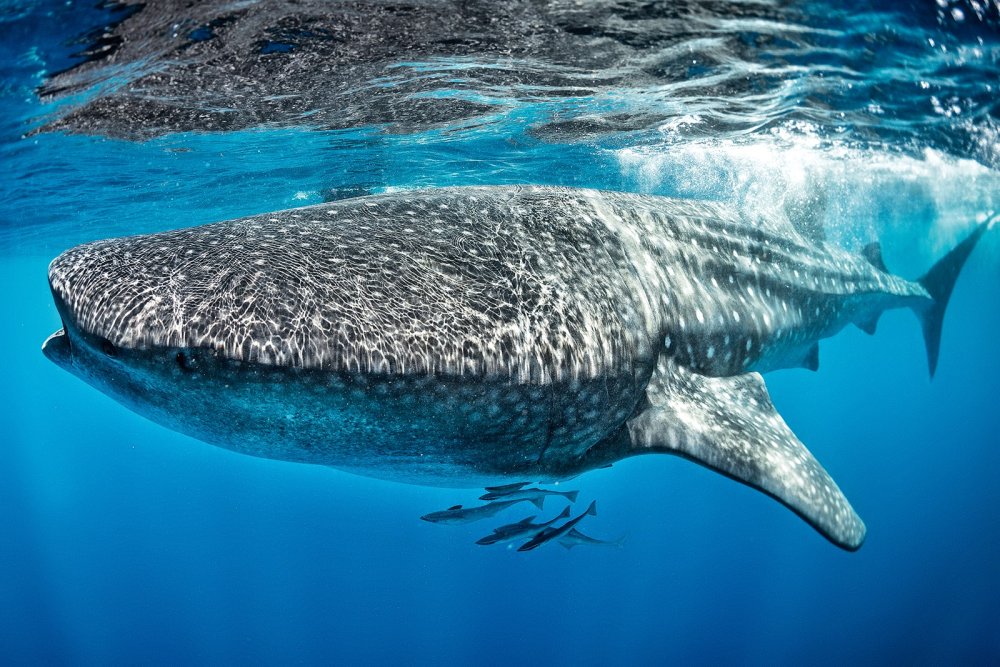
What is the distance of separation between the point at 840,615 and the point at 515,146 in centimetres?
3134

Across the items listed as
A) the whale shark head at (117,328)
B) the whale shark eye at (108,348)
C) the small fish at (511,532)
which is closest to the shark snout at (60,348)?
the whale shark head at (117,328)

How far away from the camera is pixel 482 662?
28.3m

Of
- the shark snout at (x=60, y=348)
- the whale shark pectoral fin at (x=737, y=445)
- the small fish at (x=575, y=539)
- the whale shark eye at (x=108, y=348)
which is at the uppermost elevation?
the whale shark eye at (x=108, y=348)

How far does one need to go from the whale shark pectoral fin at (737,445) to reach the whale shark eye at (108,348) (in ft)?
7.38

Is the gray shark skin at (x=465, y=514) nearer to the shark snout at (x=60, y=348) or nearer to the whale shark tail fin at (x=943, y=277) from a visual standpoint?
the shark snout at (x=60, y=348)

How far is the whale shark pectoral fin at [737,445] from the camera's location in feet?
9.86

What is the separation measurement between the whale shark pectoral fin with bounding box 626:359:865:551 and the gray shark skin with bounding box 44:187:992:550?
0.01 m

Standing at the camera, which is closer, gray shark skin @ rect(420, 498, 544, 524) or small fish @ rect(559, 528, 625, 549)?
gray shark skin @ rect(420, 498, 544, 524)

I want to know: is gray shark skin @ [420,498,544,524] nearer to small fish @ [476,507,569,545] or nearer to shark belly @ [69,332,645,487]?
small fish @ [476,507,569,545]

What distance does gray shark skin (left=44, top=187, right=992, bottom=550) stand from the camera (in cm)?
201

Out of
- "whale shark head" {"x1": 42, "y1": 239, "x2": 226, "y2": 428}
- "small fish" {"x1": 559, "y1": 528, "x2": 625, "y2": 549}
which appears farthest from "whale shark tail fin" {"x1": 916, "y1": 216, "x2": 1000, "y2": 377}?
"whale shark head" {"x1": 42, "y1": 239, "x2": 226, "y2": 428}

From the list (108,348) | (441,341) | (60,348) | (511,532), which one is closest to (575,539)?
(511,532)

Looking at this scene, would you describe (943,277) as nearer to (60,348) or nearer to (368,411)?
(368,411)

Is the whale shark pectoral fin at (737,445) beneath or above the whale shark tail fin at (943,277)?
above
